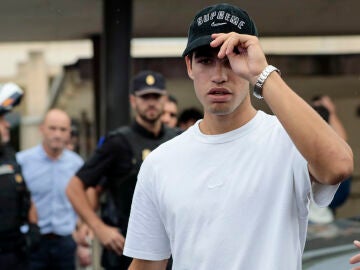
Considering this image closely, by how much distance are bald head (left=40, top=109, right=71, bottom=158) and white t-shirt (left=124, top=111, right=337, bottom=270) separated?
5.28 meters

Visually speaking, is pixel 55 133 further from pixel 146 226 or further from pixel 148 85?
pixel 146 226

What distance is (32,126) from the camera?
24.5 m

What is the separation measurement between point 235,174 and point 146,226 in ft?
1.39

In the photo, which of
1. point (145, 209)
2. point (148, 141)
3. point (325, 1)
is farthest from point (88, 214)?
point (325, 1)

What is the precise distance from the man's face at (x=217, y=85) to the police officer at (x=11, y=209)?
11.4ft

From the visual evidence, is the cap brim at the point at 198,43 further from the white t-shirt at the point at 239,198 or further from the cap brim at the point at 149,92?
the cap brim at the point at 149,92

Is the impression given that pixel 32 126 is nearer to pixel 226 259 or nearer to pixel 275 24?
pixel 275 24

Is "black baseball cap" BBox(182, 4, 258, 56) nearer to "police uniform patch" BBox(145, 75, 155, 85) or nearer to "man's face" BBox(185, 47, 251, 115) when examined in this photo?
"man's face" BBox(185, 47, 251, 115)

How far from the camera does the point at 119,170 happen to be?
18.3 ft

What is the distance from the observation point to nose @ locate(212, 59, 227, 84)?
2.58 meters

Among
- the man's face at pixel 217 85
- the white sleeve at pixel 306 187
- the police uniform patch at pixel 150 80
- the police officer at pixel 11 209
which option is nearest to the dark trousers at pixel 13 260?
the police officer at pixel 11 209

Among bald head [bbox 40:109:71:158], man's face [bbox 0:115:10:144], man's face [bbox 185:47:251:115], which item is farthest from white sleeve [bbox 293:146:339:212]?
bald head [bbox 40:109:71:158]

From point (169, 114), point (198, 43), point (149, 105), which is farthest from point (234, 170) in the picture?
point (169, 114)

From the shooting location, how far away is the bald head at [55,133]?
26.1 feet
